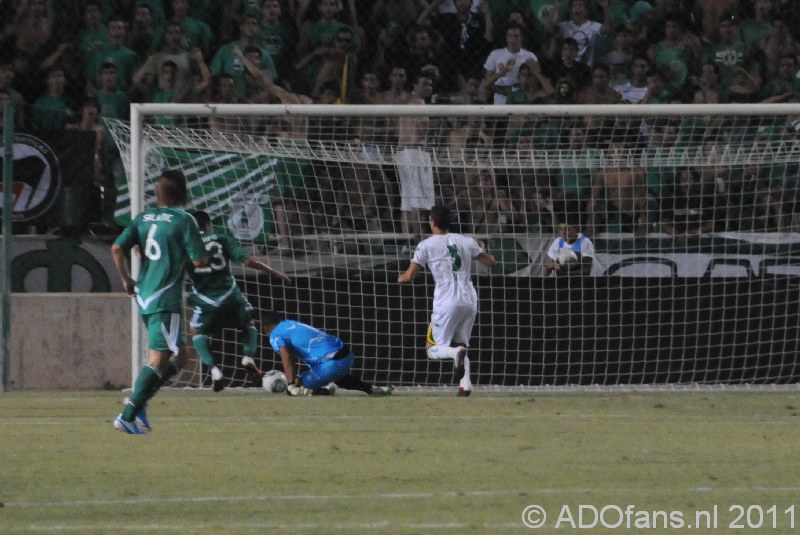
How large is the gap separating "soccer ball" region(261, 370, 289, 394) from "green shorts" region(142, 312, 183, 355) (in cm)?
464

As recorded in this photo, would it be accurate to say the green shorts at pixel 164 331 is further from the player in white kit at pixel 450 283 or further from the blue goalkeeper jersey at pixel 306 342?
the player in white kit at pixel 450 283

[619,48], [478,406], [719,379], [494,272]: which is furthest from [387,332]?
[619,48]

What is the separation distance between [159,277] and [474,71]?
28.5ft

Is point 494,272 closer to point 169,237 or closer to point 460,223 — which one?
point 460,223

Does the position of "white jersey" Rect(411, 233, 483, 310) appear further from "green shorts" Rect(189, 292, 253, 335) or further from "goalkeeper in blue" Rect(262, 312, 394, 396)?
"green shorts" Rect(189, 292, 253, 335)

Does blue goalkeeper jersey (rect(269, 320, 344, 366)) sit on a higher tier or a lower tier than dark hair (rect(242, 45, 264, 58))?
lower

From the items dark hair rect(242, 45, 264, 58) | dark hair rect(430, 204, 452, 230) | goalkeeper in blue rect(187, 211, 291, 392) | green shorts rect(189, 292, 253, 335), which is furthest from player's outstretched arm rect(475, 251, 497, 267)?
dark hair rect(242, 45, 264, 58)

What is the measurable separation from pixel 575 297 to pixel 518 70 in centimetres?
359

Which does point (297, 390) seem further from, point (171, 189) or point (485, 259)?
point (171, 189)

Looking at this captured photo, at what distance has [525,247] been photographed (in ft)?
51.1

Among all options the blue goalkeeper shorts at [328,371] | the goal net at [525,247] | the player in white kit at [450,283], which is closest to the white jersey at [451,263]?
the player in white kit at [450,283]

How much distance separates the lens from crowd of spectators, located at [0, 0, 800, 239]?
15.9m

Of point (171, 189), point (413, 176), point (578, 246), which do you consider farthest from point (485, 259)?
point (171, 189)

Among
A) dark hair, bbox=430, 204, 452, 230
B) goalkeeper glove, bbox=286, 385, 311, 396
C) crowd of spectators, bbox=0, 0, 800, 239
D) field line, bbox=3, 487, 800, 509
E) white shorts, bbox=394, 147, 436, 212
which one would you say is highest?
crowd of spectators, bbox=0, 0, 800, 239
